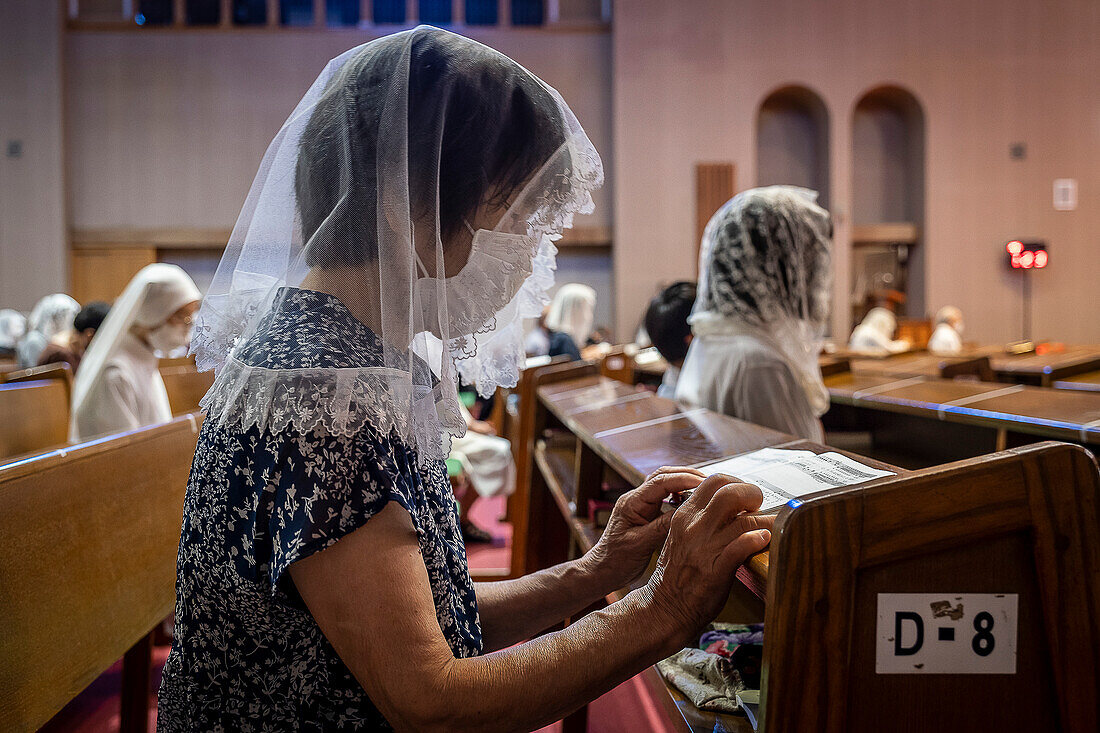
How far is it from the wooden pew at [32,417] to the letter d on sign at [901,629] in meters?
2.72

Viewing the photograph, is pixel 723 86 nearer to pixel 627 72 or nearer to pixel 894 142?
pixel 627 72

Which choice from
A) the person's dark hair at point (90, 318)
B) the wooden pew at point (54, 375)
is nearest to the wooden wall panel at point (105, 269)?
the person's dark hair at point (90, 318)

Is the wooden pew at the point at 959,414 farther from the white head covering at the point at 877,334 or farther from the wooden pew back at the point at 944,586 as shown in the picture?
the white head covering at the point at 877,334

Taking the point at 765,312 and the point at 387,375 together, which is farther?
the point at 765,312

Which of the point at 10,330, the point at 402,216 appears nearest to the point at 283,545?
the point at 402,216

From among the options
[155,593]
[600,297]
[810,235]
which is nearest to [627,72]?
[600,297]

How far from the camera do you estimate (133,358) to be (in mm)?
3693

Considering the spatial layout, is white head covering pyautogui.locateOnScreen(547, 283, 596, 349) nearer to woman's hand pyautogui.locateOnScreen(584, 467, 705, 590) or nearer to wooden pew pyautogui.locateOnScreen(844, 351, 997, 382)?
wooden pew pyautogui.locateOnScreen(844, 351, 997, 382)

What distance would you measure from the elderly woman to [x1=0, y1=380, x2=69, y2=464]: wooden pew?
2.12 meters

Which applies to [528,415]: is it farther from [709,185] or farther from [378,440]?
[709,185]

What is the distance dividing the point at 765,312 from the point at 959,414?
681 millimetres

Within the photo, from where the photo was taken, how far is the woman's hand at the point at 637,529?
3.74 ft

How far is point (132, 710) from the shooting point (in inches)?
83.9

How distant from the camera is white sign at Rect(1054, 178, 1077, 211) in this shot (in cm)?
1213
